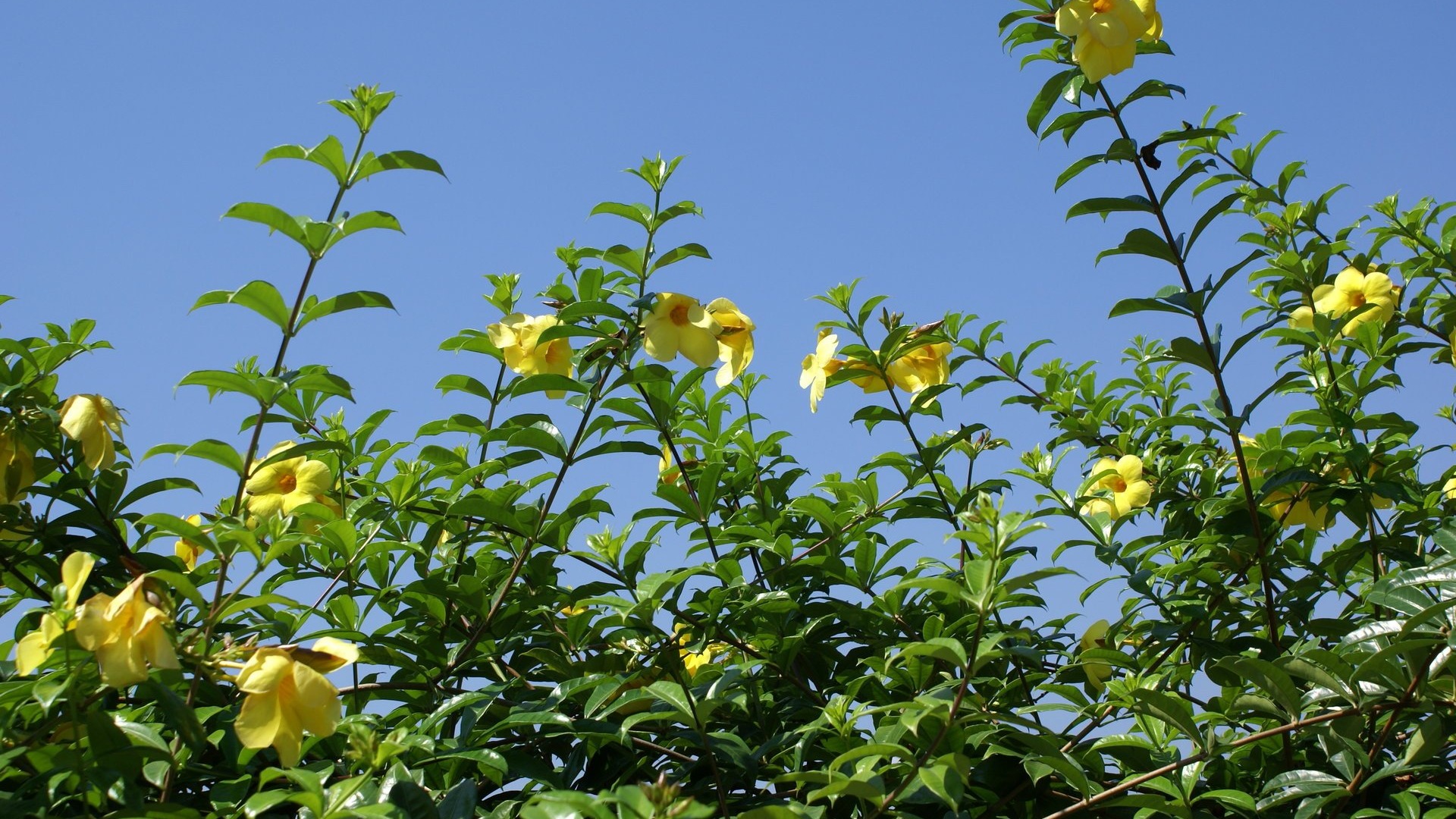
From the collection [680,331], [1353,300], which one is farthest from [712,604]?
[1353,300]

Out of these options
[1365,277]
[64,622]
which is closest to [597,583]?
[64,622]

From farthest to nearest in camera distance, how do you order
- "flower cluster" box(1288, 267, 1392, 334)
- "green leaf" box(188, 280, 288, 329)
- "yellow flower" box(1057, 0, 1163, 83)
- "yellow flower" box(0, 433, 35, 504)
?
"flower cluster" box(1288, 267, 1392, 334)
"yellow flower" box(1057, 0, 1163, 83)
"yellow flower" box(0, 433, 35, 504)
"green leaf" box(188, 280, 288, 329)

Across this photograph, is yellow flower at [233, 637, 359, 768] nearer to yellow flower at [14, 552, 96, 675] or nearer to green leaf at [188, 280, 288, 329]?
yellow flower at [14, 552, 96, 675]

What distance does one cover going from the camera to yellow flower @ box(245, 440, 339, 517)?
2.60 meters

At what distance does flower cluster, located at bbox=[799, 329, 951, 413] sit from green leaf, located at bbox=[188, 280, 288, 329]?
1305 millimetres

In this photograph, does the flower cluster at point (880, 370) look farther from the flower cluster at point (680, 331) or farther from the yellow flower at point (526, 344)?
the yellow flower at point (526, 344)

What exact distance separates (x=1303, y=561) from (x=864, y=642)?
1201 mm

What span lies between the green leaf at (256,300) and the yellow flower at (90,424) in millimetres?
364

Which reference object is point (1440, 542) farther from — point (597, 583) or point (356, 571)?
point (356, 571)

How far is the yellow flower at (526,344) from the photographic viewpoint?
95.8 inches

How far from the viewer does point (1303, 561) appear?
274 cm

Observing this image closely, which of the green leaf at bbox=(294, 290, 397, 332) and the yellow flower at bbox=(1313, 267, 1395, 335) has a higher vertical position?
the yellow flower at bbox=(1313, 267, 1395, 335)

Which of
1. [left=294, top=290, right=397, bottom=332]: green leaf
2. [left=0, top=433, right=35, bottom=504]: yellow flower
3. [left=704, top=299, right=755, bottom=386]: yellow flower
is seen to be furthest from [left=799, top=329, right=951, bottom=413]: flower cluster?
[left=0, top=433, right=35, bottom=504]: yellow flower

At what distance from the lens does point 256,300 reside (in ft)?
6.72
